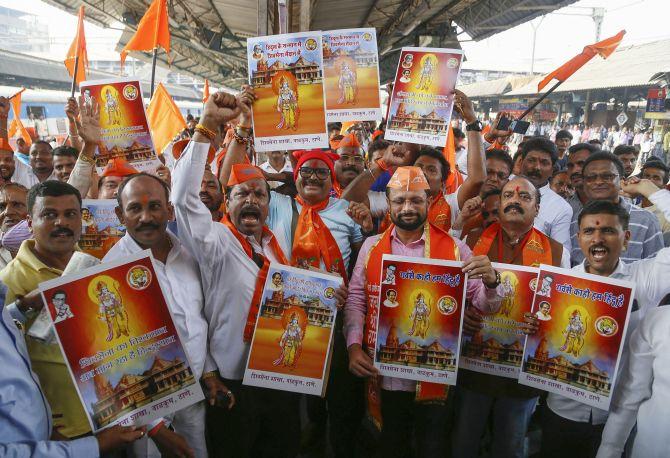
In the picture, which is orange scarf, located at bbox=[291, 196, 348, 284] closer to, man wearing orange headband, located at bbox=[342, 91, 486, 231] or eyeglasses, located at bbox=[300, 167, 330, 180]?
eyeglasses, located at bbox=[300, 167, 330, 180]

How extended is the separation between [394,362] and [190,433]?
1.12 m

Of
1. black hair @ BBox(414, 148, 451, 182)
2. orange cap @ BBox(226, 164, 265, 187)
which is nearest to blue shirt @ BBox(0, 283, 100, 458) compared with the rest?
orange cap @ BBox(226, 164, 265, 187)

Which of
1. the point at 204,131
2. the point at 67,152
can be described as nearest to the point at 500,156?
the point at 204,131

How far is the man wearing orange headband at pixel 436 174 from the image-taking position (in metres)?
3.19

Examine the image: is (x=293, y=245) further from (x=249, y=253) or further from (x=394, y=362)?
(x=394, y=362)

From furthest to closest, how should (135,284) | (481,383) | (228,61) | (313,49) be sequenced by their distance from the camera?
(228,61) < (313,49) < (481,383) < (135,284)

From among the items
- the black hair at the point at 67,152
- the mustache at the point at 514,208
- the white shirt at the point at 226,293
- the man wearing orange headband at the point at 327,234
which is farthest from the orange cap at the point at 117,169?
the mustache at the point at 514,208

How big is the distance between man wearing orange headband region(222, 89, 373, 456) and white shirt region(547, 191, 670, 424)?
3.99 ft

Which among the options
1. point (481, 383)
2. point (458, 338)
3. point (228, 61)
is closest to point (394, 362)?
point (458, 338)

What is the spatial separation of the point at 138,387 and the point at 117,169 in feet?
6.77

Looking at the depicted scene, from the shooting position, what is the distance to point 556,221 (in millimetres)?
3350

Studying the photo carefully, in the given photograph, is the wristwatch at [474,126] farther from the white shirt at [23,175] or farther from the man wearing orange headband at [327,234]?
the white shirt at [23,175]

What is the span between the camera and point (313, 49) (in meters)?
2.77

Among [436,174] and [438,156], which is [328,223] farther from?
[438,156]
